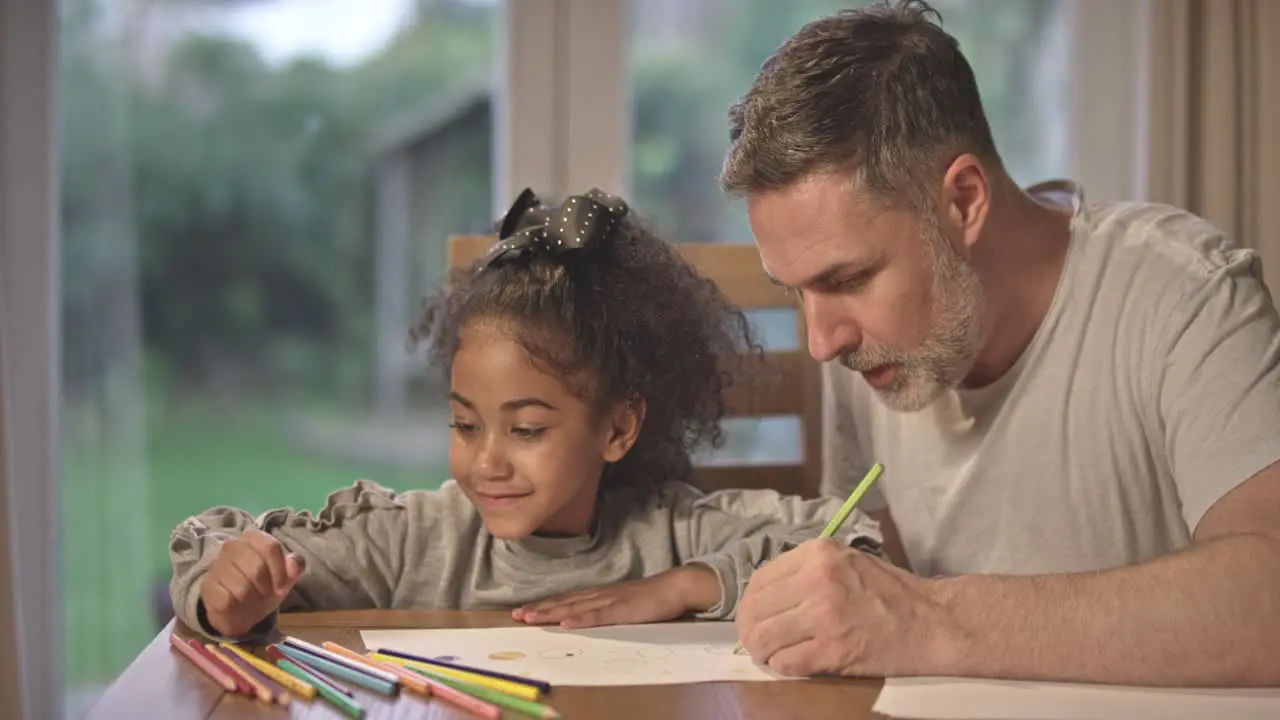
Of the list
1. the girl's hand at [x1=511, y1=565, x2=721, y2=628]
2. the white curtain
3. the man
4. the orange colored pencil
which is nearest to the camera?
the orange colored pencil

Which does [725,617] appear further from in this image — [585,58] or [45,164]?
[45,164]

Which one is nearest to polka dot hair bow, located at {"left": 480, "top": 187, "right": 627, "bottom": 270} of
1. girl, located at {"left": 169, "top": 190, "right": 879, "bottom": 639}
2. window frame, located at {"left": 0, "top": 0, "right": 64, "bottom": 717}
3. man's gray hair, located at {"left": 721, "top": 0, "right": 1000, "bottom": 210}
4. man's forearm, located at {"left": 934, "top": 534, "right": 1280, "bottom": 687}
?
girl, located at {"left": 169, "top": 190, "right": 879, "bottom": 639}

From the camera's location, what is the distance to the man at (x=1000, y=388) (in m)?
1.02

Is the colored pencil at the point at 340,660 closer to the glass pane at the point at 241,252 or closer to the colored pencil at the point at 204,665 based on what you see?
the colored pencil at the point at 204,665

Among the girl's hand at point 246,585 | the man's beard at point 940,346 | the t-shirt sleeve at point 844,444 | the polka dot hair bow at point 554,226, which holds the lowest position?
the girl's hand at point 246,585

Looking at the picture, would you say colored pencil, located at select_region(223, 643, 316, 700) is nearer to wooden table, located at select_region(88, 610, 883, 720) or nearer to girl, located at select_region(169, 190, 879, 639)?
wooden table, located at select_region(88, 610, 883, 720)

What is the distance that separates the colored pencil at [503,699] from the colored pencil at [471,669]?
25 mm

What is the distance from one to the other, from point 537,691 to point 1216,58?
1856mm

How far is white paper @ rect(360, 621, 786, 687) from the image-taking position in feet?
3.41

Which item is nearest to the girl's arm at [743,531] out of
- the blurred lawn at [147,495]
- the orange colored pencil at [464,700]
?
the orange colored pencil at [464,700]

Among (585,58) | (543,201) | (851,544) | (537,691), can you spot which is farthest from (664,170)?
(537,691)

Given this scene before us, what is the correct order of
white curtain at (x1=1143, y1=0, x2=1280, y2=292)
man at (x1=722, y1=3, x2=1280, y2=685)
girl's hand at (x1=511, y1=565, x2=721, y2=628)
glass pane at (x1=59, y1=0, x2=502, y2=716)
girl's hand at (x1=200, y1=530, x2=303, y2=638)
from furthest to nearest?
glass pane at (x1=59, y1=0, x2=502, y2=716) → white curtain at (x1=1143, y1=0, x2=1280, y2=292) → girl's hand at (x1=511, y1=565, x2=721, y2=628) → girl's hand at (x1=200, y1=530, x2=303, y2=638) → man at (x1=722, y1=3, x2=1280, y2=685)

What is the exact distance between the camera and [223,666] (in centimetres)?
104

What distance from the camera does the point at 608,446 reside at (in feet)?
4.68
